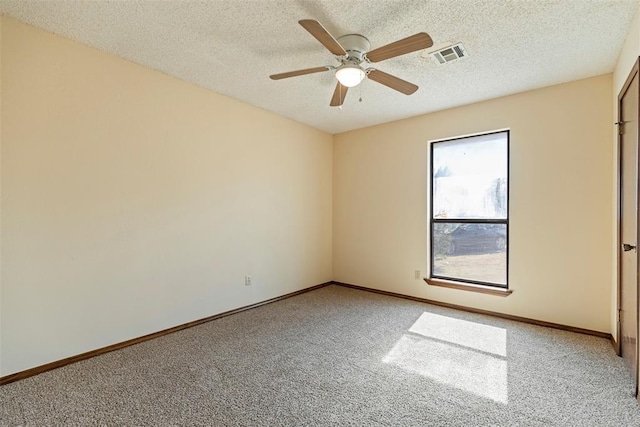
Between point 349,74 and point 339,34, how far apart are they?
298 mm

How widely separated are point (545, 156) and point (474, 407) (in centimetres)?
264

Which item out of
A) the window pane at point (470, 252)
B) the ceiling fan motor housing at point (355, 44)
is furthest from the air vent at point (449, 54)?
the window pane at point (470, 252)

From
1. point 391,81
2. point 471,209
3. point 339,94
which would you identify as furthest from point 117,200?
point 471,209

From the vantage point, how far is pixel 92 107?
8.41 ft

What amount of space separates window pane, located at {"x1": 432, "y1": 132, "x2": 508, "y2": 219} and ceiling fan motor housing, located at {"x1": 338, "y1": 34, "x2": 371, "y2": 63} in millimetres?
2147

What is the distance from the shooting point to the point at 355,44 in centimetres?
231

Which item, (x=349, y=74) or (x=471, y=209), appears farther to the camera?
(x=471, y=209)

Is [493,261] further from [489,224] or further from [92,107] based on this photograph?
[92,107]

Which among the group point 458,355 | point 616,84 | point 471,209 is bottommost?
point 458,355

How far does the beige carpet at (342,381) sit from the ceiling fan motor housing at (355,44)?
2360 millimetres

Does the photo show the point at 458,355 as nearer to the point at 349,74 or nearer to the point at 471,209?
the point at 471,209

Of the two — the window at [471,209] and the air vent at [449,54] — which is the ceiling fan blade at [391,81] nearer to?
the air vent at [449,54]

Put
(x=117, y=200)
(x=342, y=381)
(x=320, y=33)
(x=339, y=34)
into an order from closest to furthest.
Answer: (x=320, y=33) < (x=342, y=381) < (x=339, y=34) < (x=117, y=200)

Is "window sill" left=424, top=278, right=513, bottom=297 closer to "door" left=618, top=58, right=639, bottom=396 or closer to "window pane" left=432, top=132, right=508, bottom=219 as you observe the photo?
"window pane" left=432, top=132, right=508, bottom=219
